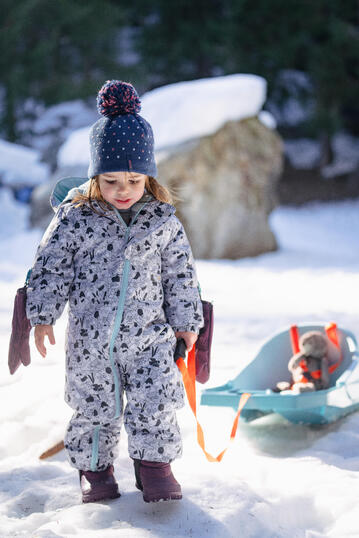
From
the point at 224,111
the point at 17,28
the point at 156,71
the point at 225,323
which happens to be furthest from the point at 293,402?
the point at 156,71

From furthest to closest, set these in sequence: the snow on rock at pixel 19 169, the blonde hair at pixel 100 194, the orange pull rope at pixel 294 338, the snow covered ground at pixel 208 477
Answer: the snow on rock at pixel 19 169
the orange pull rope at pixel 294 338
the blonde hair at pixel 100 194
the snow covered ground at pixel 208 477

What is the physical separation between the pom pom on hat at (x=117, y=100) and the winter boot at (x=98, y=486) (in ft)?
3.40

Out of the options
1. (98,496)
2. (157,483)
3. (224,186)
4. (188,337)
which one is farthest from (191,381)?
(224,186)

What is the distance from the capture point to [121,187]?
172 centimetres

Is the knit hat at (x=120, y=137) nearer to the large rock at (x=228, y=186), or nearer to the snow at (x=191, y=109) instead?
the large rock at (x=228, y=186)

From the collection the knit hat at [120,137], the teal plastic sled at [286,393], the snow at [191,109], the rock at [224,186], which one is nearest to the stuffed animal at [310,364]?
the teal plastic sled at [286,393]

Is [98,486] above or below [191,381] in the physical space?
below

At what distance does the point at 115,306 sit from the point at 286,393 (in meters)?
0.88

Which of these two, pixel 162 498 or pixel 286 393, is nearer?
pixel 162 498

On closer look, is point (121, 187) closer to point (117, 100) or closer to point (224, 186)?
point (117, 100)

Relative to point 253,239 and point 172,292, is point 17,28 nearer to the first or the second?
point 253,239

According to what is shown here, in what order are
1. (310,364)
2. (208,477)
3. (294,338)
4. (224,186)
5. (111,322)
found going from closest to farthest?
(111,322), (208,477), (310,364), (294,338), (224,186)

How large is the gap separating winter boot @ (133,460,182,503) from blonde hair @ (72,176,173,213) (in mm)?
732

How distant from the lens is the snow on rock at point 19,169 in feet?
34.0
